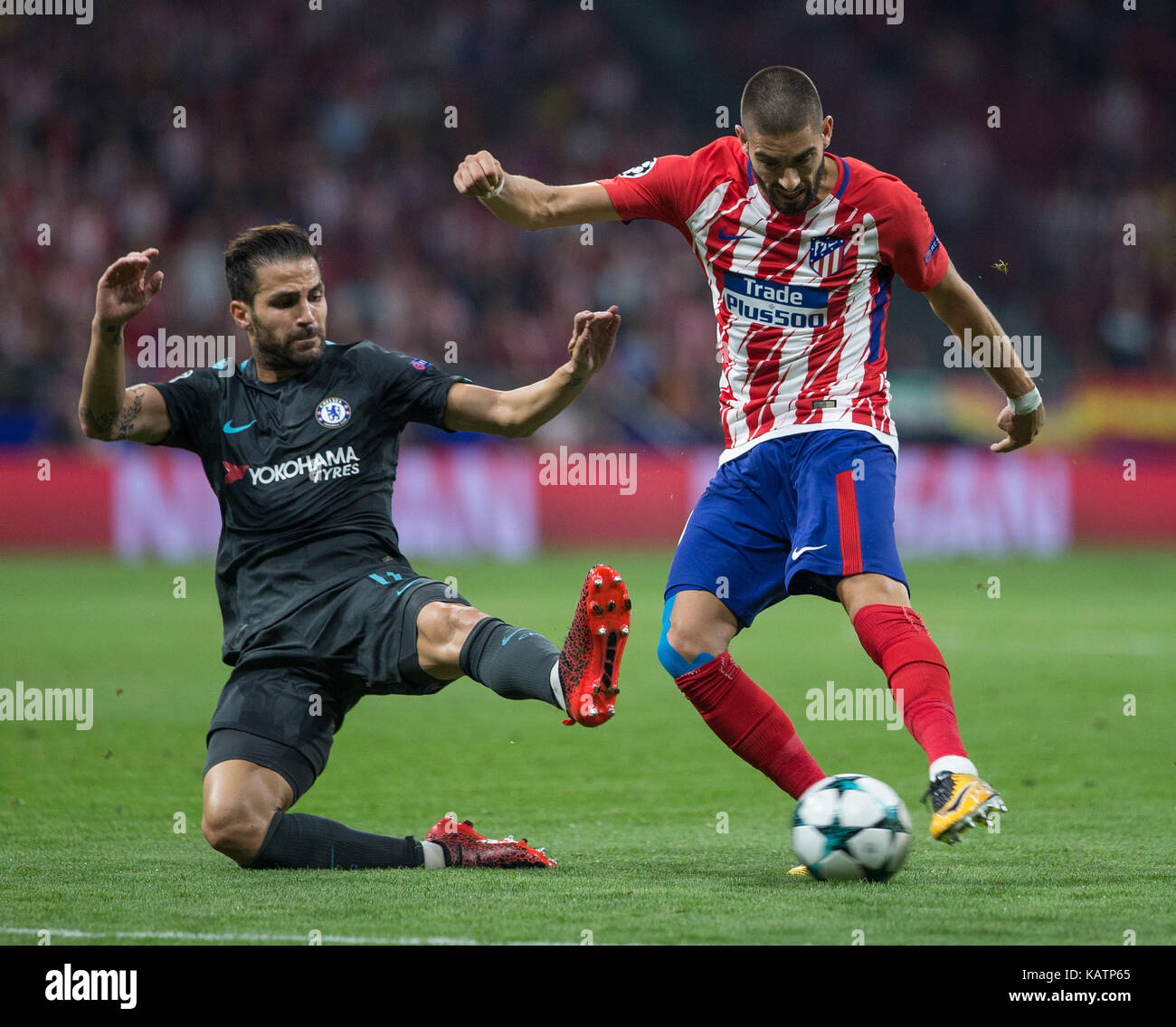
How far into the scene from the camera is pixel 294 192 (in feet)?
63.8

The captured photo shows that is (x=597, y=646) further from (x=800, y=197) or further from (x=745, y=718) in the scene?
(x=800, y=197)

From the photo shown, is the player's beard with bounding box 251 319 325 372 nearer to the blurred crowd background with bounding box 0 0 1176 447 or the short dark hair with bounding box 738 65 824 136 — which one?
the short dark hair with bounding box 738 65 824 136

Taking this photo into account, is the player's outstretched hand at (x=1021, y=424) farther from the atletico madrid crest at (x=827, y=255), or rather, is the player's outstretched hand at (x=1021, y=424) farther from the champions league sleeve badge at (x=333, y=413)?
the champions league sleeve badge at (x=333, y=413)

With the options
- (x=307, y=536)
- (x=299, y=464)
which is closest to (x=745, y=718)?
(x=307, y=536)

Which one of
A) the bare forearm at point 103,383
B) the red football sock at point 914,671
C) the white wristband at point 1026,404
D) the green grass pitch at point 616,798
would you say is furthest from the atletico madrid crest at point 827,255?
the bare forearm at point 103,383

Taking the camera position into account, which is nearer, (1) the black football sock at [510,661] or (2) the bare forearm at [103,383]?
(1) the black football sock at [510,661]

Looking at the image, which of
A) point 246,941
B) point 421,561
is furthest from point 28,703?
point 421,561

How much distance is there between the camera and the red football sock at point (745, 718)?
183 inches

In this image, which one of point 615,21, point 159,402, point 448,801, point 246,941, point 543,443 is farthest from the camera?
point 615,21

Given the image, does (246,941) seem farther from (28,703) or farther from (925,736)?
(28,703)

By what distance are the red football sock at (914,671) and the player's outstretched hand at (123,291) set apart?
2293 mm

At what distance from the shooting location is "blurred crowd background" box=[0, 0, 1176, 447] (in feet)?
59.0

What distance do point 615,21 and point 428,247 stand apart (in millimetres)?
6183

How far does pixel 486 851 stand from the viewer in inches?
184
